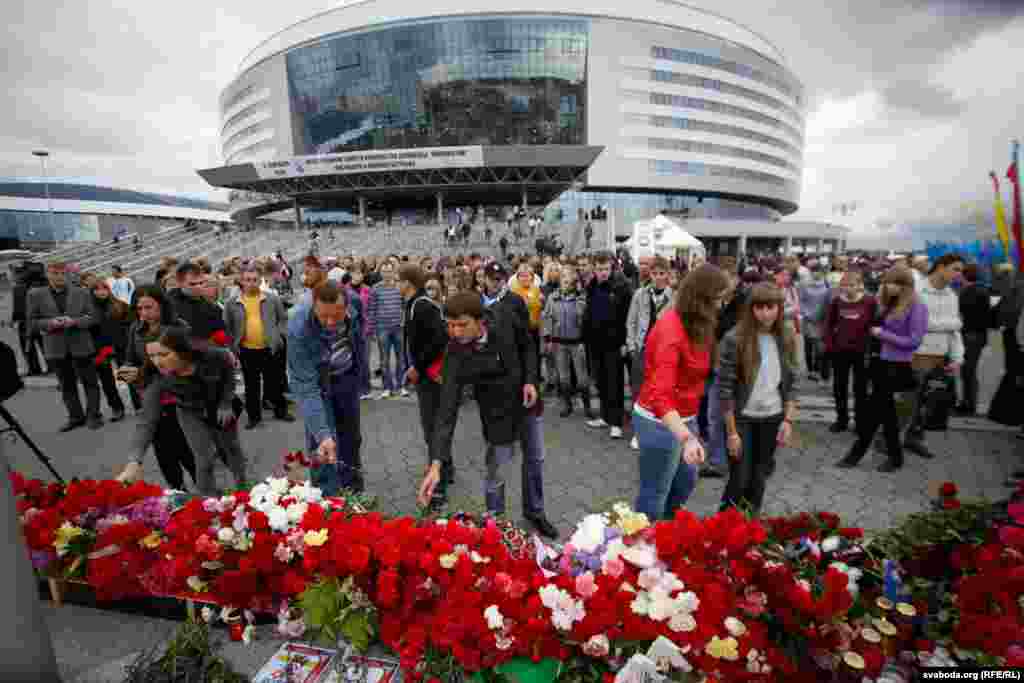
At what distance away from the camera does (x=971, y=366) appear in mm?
5488

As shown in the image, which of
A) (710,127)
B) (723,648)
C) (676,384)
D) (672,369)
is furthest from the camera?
(710,127)

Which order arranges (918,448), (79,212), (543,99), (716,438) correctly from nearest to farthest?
1. (716,438)
2. (918,448)
3. (79,212)
4. (543,99)

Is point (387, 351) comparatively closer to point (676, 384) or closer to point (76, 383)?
point (76, 383)

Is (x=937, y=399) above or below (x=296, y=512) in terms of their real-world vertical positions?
below

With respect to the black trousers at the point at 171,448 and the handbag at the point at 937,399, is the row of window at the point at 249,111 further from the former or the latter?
the handbag at the point at 937,399

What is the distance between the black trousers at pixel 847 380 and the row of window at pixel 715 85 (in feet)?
194


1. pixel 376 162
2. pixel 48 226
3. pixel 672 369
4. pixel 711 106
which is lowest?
pixel 672 369

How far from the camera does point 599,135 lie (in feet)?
171

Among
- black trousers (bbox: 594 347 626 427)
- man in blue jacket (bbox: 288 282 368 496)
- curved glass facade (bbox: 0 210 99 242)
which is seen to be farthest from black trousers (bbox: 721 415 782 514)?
curved glass facade (bbox: 0 210 99 242)

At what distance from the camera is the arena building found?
38.1 feet

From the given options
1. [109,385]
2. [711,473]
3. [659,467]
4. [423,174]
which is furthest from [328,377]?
[423,174]

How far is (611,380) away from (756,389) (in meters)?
2.45

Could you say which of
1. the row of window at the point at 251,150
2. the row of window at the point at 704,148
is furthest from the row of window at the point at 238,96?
the row of window at the point at 704,148

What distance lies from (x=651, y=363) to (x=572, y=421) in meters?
3.41
